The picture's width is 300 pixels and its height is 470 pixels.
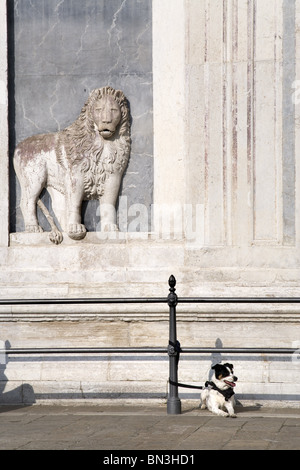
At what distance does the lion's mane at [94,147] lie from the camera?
10484mm

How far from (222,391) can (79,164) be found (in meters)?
2.89

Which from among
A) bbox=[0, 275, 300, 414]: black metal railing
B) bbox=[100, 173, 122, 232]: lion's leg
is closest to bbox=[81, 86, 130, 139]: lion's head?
bbox=[100, 173, 122, 232]: lion's leg

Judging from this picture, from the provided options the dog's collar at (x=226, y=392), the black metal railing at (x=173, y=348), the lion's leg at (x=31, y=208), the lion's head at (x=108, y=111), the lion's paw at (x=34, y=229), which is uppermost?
the lion's head at (x=108, y=111)

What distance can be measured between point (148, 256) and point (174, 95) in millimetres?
1602

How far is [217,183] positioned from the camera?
33.0 feet

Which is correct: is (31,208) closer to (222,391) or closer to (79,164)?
(79,164)

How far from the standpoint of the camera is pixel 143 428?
823 centimetres

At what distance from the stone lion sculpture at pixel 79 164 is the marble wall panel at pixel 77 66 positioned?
94 millimetres

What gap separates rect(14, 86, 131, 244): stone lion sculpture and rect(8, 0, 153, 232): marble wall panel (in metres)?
0.09
